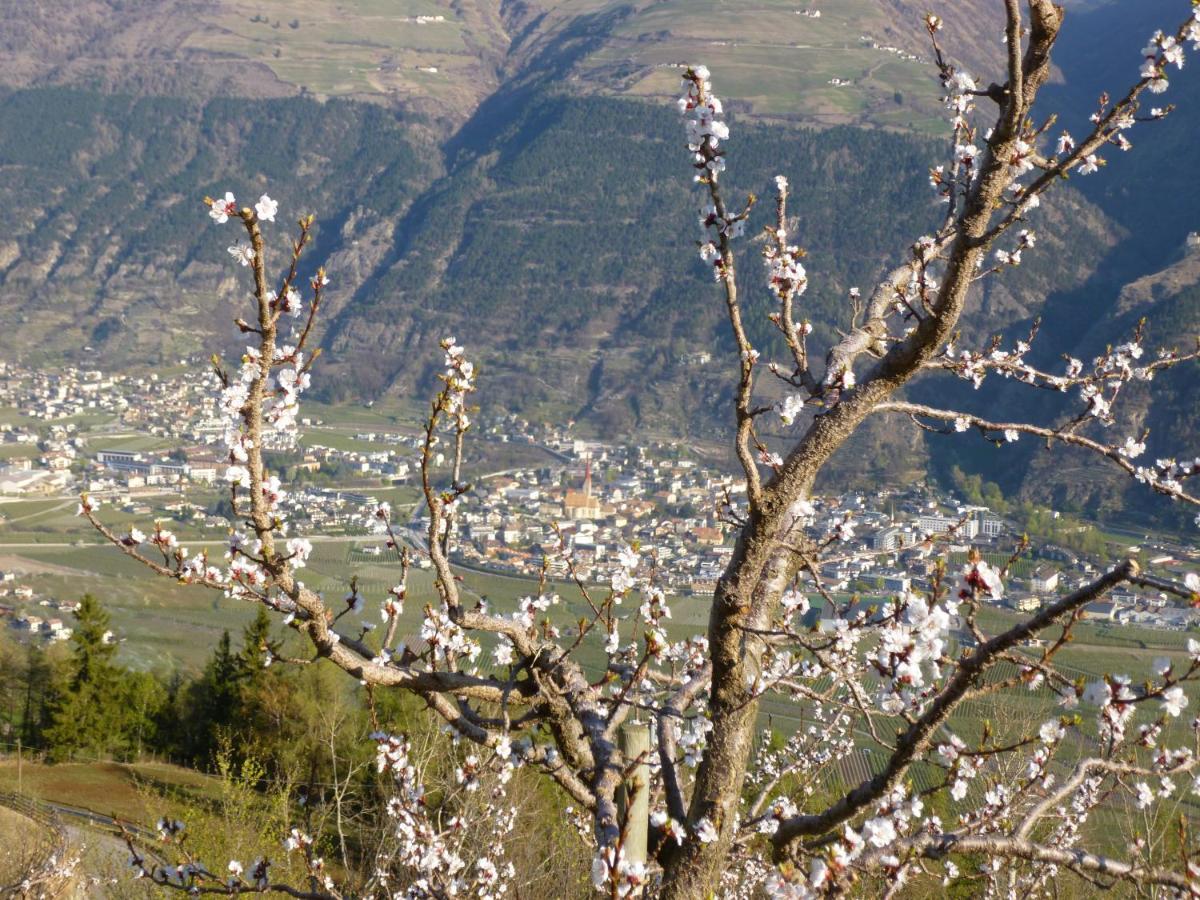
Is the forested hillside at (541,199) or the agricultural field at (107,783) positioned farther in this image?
the forested hillside at (541,199)

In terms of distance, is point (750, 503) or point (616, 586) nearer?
point (750, 503)

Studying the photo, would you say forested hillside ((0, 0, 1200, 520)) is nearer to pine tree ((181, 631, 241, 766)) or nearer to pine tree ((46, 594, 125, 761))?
pine tree ((181, 631, 241, 766))

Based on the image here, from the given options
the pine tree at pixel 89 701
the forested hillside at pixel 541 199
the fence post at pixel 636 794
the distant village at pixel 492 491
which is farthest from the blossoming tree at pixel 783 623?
the forested hillside at pixel 541 199

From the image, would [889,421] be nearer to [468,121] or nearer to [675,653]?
[675,653]

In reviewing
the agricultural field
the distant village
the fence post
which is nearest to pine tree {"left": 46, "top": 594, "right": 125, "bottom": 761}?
the agricultural field

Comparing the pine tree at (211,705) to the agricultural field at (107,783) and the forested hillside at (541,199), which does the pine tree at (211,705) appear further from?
the forested hillside at (541,199)

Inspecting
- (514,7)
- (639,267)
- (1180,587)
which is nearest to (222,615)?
(1180,587)

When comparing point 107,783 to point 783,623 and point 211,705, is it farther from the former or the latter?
point 783,623
